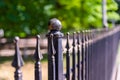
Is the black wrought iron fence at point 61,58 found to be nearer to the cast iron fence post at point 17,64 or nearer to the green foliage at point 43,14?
the cast iron fence post at point 17,64

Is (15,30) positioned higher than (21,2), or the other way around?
(21,2)

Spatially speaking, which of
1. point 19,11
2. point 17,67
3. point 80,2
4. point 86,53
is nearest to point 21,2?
point 19,11

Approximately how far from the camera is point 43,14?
20.8 meters

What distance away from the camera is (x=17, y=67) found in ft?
6.33

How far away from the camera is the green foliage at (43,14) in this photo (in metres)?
20.0

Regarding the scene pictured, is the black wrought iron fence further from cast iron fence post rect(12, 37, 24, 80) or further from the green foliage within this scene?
the green foliage

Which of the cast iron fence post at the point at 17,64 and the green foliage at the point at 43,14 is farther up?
the cast iron fence post at the point at 17,64

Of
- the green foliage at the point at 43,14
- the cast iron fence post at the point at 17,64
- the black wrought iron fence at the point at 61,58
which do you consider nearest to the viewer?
the cast iron fence post at the point at 17,64

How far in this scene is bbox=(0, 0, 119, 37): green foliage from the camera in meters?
20.0

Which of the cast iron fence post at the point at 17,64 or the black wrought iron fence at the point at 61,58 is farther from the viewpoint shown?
the black wrought iron fence at the point at 61,58

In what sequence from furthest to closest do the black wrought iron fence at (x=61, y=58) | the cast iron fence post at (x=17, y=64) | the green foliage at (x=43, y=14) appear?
the green foliage at (x=43, y=14), the black wrought iron fence at (x=61, y=58), the cast iron fence post at (x=17, y=64)

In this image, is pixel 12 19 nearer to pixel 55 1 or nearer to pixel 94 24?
pixel 55 1

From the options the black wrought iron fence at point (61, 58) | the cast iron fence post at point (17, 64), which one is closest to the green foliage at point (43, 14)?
the black wrought iron fence at point (61, 58)

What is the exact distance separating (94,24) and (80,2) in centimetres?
178
